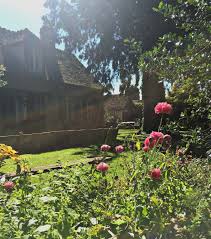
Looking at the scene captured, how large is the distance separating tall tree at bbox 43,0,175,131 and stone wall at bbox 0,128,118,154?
4917 mm

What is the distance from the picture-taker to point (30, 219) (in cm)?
260

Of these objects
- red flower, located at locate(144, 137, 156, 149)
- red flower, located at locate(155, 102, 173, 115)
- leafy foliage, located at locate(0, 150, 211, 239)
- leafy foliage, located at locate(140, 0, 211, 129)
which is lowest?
leafy foliage, located at locate(0, 150, 211, 239)

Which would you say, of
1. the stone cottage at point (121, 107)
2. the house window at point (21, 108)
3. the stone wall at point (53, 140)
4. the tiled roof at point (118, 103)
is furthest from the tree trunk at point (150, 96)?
the tiled roof at point (118, 103)

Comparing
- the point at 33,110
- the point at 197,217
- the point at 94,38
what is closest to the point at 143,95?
the point at 94,38

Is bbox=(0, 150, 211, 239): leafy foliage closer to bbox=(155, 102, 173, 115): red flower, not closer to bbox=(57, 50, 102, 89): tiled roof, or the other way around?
bbox=(155, 102, 173, 115): red flower

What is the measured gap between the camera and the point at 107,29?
78.3ft

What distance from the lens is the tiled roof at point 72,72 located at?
92.9 feet

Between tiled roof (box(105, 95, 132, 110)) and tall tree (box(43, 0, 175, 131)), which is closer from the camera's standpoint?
tall tree (box(43, 0, 175, 131))

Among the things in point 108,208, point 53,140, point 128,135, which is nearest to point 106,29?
point 53,140

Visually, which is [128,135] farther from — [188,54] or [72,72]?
[72,72]

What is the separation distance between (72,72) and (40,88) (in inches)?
192

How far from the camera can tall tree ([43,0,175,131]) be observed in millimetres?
21938

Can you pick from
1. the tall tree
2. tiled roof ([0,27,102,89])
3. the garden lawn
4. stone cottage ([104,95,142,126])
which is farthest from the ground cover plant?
stone cottage ([104,95,142,126])

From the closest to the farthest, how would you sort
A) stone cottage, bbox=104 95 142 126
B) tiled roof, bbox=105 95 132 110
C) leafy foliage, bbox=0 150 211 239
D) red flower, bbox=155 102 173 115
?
1. leafy foliage, bbox=0 150 211 239
2. red flower, bbox=155 102 173 115
3. stone cottage, bbox=104 95 142 126
4. tiled roof, bbox=105 95 132 110
